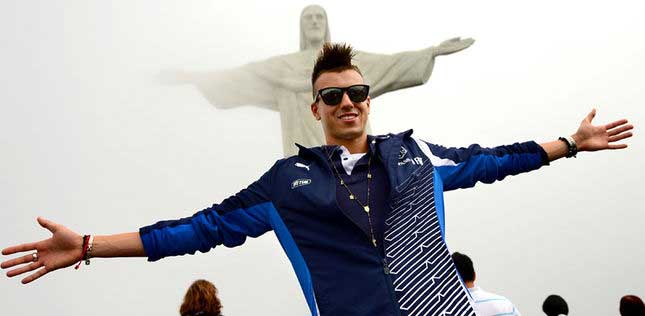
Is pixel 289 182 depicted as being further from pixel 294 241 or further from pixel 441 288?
pixel 441 288

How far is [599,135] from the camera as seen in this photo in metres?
3.20

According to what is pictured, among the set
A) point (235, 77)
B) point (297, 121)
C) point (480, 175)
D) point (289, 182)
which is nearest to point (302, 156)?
point (289, 182)

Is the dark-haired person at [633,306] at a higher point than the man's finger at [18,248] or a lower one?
lower

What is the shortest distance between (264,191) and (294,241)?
0.29 m

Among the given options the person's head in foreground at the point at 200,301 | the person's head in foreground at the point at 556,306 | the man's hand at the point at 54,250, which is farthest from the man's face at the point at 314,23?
the man's hand at the point at 54,250

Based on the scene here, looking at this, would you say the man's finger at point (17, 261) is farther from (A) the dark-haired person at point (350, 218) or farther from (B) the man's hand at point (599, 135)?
(B) the man's hand at point (599, 135)

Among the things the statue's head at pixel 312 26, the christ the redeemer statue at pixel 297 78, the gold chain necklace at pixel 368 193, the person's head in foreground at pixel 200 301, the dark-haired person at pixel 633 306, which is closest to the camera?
the gold chain necklace at pixel 368 193

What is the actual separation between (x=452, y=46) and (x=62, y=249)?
8039 millimetres

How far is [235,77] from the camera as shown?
34.5 feet

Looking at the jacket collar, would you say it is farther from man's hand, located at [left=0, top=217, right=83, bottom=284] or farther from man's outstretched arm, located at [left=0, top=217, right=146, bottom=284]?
man's hand, located at [left=0, top=217, right=83, bottom=284]

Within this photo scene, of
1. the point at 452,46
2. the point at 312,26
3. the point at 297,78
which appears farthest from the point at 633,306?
the point at 312,26

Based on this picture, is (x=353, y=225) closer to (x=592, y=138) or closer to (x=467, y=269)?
(x=592, y=138)

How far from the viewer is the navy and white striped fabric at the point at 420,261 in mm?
2492

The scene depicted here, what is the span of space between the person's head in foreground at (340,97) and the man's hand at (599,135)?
1.05 metres
